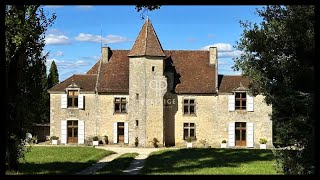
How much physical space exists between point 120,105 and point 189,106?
4821mm

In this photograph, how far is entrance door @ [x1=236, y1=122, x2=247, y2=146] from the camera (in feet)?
90.7

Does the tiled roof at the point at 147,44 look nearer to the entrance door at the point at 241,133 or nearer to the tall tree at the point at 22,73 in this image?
the entrance door at the point at 241,133

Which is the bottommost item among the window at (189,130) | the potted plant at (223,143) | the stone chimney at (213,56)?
the potted plant at (223,143)

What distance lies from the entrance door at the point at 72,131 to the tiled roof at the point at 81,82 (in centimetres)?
252

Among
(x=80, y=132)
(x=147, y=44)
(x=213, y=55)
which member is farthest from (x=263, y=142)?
(x=80, y=132)

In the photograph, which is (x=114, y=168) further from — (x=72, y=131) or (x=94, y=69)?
(x=94, y=69)

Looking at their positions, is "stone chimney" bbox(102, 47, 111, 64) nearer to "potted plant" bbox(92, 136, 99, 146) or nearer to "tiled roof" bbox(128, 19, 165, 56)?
"tiled roof" bbox(128, 19, 165, 56)

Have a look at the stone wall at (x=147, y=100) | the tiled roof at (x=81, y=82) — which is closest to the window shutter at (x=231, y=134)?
Result: the stone wall at (x=147, y=100)

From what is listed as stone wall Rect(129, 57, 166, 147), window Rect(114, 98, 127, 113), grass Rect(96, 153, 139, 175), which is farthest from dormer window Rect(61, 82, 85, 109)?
grass Rect(96, 153, 139, 175)

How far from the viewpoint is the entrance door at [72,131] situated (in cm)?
2832

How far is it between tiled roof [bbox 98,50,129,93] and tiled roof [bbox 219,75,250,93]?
6.70 m

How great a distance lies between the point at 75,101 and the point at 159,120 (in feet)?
20.8

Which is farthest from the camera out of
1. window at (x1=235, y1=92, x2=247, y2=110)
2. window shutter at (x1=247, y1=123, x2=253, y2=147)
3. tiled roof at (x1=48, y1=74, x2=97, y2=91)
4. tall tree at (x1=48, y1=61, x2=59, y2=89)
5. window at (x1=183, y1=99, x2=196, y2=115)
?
tall tree at (x1=48, y1=61, x2=59, y2=89)

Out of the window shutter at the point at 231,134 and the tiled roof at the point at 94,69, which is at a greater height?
the tiled roof at the point at 94,69
